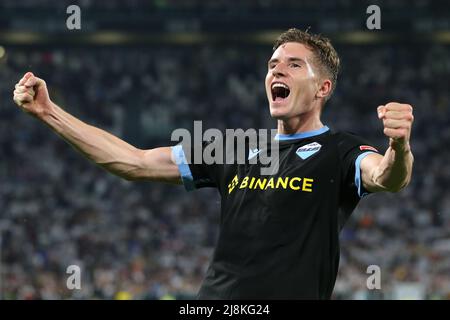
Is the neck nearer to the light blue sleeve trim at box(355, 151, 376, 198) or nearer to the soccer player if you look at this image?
the soccer player

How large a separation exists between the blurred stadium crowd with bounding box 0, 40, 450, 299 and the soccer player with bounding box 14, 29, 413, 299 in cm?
965

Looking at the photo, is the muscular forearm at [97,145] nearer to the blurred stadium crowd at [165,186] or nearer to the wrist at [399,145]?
the wrist at [399,145]

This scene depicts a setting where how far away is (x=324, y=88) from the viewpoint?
4.18 m

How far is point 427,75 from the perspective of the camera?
24844 millimetres

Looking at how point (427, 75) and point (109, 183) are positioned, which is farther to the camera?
point (427, 75)

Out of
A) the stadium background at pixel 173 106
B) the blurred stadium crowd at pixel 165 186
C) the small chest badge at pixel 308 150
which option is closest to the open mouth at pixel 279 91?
the small chest badge at pixel 308 150

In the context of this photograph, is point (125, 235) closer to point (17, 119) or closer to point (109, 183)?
point (109, 183)

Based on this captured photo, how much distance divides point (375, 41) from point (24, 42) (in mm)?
11023

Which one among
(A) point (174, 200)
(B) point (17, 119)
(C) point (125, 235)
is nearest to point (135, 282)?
(C) point (125, 235)

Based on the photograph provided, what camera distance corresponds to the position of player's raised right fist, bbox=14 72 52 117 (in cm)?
382

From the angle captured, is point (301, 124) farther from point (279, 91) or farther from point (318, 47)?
point (318, 47)

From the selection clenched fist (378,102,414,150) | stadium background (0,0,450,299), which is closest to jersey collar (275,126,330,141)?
clenched fist (378,102,414,150)
